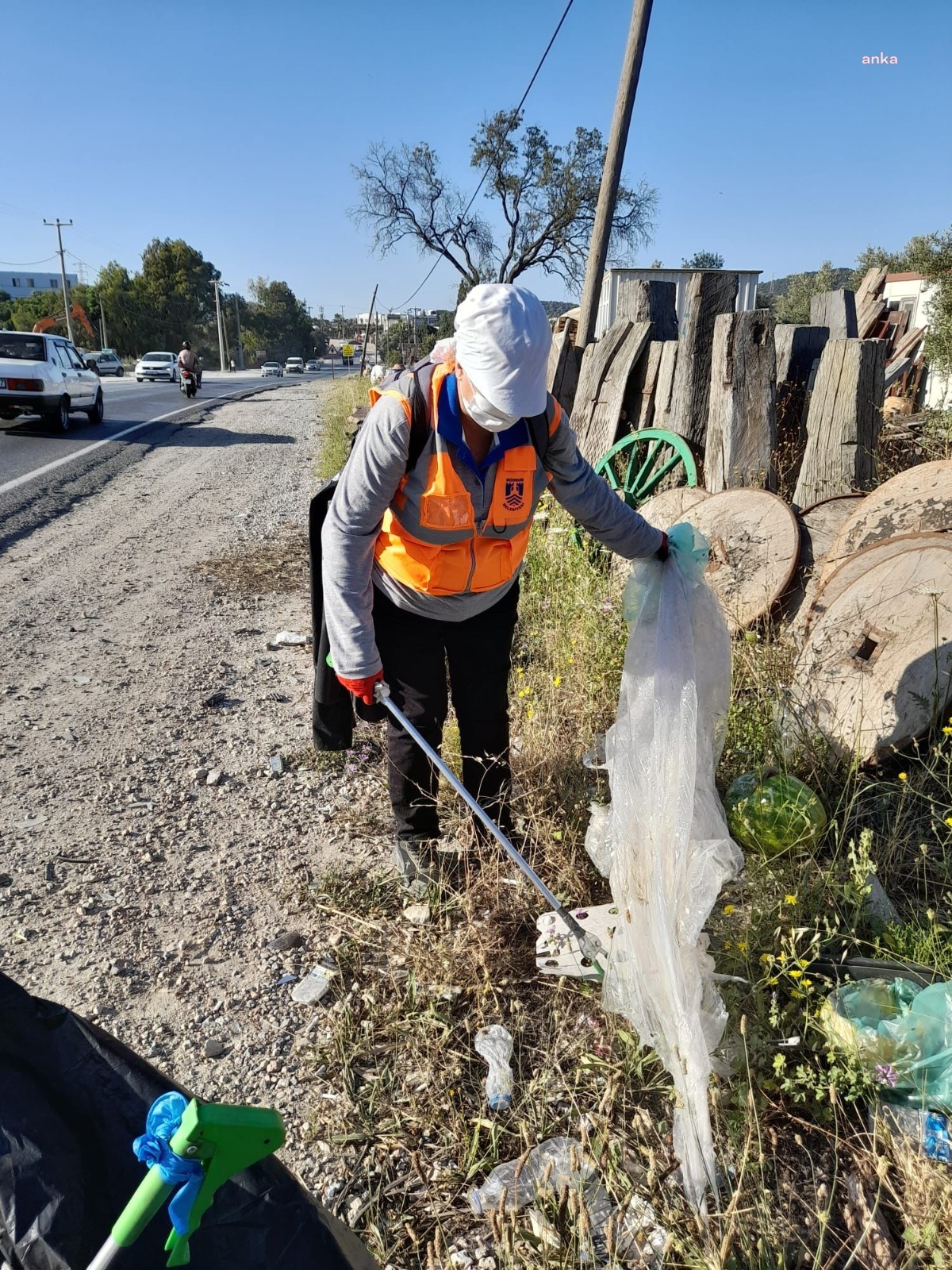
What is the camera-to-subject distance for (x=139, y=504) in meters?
8.51

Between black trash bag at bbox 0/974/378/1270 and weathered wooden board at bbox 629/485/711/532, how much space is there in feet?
12.3

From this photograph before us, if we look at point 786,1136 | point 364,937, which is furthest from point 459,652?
point 786,1136

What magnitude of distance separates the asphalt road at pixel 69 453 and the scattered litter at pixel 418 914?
→ 5585mm

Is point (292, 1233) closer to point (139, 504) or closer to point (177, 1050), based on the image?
point (177, 1050)

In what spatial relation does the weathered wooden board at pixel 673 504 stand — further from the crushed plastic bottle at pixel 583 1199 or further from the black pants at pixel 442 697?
the crushed plastic bottle at pixel 583 1199

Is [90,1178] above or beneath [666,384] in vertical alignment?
beneath

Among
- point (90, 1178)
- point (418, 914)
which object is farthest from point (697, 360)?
point (90, 1178)

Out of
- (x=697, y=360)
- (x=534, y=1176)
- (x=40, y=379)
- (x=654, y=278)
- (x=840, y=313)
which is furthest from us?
(x=654, y=278)

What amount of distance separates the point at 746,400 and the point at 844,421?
0.55 m

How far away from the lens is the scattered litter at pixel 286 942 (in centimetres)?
254

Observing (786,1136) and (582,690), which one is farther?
(582,690)

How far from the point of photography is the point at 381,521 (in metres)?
2.30

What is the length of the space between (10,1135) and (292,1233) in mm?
397

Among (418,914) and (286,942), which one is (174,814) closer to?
(286,942)
